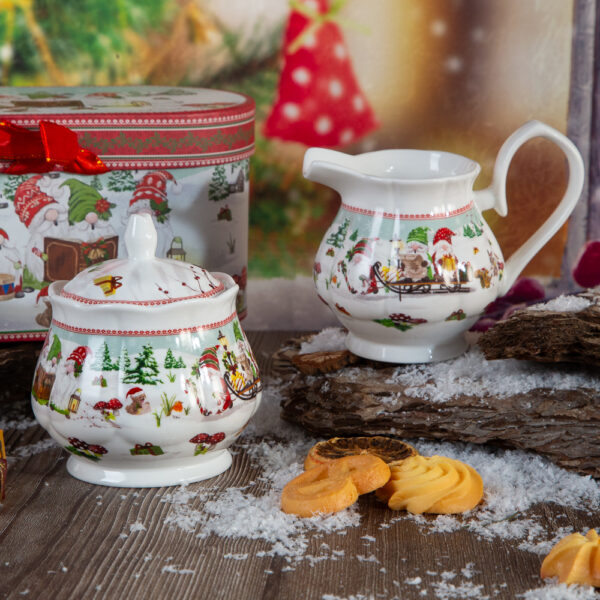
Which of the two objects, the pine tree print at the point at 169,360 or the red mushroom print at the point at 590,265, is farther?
the red mushroom print at the point at 590,265

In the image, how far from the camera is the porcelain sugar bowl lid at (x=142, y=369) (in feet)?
2.45

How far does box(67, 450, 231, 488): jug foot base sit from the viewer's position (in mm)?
793

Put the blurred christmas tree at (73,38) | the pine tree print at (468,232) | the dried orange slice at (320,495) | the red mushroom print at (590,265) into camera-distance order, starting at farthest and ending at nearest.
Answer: the blurred christmas tree at (73,38), the red mushroom print at (590,265), the pine tree print at (468,232), the dried orange slice at (320,495)

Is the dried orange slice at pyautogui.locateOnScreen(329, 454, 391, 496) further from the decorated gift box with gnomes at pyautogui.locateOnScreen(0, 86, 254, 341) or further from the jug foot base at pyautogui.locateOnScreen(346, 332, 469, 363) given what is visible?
the decorated gift box with gnomes at pyautogui.locateOnScreen(0, 86, 254, 341)

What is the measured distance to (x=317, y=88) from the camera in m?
1.17

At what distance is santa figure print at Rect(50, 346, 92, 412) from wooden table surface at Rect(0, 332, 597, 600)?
0.08 metres

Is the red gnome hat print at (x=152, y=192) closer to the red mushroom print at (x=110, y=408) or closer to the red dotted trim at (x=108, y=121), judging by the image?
the red dotted trim at (x=108, y=121)

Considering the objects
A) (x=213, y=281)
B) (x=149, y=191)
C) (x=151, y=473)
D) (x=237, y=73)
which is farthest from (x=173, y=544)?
(x=237, y=73)

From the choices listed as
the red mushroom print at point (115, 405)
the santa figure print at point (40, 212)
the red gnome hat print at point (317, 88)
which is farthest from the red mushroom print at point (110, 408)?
the red gnome hat print at point (317, 88)

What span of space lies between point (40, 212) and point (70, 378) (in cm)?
20

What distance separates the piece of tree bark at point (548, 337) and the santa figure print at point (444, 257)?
0.06 metres

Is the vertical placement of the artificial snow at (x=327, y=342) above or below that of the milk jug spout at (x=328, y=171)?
below

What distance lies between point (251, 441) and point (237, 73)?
46 cm

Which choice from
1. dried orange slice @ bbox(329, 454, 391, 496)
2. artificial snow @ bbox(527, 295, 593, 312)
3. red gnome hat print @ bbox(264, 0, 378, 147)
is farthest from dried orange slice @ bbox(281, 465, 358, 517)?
red gnome hat print @ bbox(264, 0, 378, 147)
